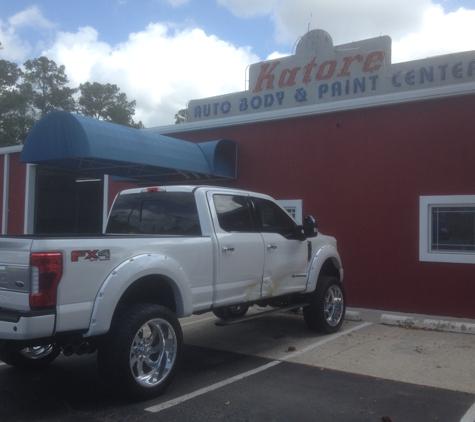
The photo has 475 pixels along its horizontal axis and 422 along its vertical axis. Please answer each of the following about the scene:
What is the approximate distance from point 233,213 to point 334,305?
2.66 m

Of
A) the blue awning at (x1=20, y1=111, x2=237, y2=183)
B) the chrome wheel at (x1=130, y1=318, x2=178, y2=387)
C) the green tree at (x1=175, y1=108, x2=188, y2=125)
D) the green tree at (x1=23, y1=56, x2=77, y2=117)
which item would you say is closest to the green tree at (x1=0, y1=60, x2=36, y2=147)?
the green tree at (x1=23, y1=56, x2=77, y2=117)

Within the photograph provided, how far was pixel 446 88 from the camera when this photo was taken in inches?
363

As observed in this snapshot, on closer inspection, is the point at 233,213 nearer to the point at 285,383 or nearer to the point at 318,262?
the point at 318,262

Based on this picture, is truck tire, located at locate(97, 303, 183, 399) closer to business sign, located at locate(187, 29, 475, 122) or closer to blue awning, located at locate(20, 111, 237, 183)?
blue awning, located at locate(20, 111, 237, 183)

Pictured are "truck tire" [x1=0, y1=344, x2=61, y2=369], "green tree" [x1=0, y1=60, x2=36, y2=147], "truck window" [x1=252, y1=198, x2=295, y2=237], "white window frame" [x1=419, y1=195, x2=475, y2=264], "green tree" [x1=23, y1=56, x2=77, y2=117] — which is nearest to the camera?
"truck tire" [x1=0, y1=344, x2=61, y2=369]

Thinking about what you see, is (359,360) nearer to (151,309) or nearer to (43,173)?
(151,309)

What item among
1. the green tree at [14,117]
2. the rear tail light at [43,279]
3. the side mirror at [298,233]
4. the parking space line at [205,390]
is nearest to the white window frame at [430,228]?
the side mirror at [298,233]

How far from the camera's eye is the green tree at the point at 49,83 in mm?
41656

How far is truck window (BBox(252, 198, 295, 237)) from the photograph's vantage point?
710cm

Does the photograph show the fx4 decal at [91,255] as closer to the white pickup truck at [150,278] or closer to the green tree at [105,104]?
the white pickup truck at [150,278]

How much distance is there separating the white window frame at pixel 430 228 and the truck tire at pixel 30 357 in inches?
253

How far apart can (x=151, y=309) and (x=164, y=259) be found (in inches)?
20.0

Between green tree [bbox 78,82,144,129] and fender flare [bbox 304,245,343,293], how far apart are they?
38.3 metres

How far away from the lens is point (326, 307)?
26.6 ft
